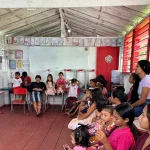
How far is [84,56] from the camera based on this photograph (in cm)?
583

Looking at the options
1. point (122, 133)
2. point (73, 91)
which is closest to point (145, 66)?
point (122, 133)

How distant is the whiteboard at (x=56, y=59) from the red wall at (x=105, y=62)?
17.1 inches

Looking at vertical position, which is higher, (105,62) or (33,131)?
(105,62)

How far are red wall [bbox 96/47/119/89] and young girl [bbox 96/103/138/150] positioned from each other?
434 centimetres

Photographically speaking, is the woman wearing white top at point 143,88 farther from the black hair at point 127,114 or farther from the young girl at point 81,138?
the young girl at point 81,138

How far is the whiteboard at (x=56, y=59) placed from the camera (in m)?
5.80

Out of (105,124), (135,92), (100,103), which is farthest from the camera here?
(135,92)

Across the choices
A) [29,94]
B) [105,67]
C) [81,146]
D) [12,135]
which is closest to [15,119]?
[12,135]

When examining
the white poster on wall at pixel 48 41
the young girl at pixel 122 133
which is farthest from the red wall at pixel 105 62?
the young girl at pixel 122 133

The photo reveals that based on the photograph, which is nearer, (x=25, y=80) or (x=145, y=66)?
(x=145, y=66)

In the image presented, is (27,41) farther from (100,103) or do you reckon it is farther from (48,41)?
(100,103)

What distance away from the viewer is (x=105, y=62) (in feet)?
19.3

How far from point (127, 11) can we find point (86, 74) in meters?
2.77

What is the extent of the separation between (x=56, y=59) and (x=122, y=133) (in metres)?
4.62
